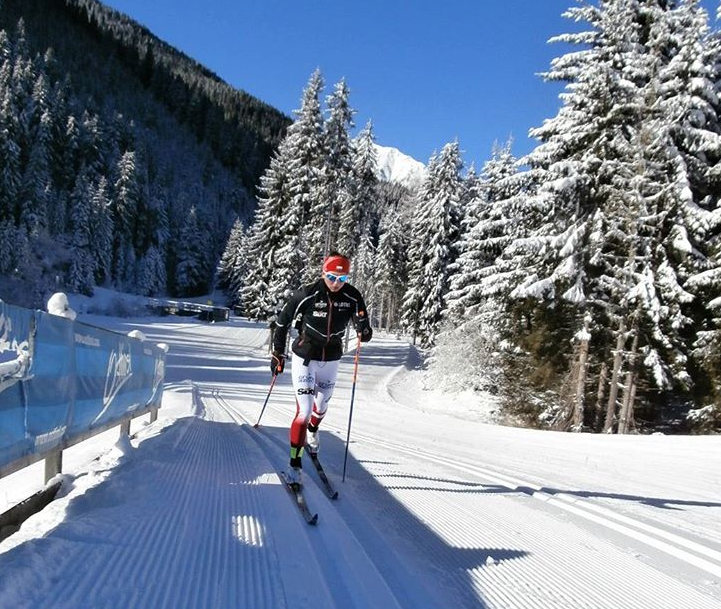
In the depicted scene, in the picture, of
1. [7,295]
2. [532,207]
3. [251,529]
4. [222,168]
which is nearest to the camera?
[251,529]

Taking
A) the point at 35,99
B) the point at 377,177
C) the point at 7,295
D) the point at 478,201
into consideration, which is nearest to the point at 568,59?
the point at 478,201

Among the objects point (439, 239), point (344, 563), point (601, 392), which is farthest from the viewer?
point (439, 239)

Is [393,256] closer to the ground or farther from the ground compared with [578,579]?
farther from the ground

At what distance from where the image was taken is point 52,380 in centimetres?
436

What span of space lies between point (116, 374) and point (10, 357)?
11.0 feet

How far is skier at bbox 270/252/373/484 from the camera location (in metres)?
5.59

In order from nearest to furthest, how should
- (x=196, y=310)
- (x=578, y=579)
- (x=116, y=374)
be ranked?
1. (x=578, y=579)
2. (x=116, y=374)
3. (x=196, y=310)

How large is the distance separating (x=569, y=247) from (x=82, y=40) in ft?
652

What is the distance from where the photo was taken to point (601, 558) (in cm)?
389

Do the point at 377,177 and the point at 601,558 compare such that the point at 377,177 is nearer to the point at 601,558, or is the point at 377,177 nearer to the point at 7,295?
the point at 7,295

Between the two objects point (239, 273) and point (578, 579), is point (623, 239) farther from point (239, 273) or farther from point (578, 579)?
point (239, 273)

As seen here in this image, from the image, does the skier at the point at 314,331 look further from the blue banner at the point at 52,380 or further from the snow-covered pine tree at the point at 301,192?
the snow-covered pine tree at the point at 301,192

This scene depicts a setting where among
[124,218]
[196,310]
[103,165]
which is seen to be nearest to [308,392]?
[196,310]

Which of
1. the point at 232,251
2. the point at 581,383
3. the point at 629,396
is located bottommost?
the point at 629,396
